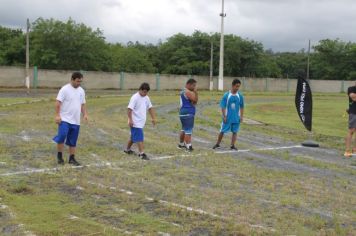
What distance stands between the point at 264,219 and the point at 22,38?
62313 mm

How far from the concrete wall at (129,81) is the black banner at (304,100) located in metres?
34.1

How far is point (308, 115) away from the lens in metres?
13.6

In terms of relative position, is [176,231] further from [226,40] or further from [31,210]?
[226,40]

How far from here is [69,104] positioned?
9508 mm

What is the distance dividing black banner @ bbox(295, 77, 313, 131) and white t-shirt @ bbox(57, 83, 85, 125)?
6133mm

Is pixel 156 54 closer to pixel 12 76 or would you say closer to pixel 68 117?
pixel 12 76

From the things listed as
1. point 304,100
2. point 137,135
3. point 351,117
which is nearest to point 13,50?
point 304,100

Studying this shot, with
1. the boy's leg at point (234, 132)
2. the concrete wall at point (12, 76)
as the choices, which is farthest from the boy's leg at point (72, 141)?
the concrete wall at point (12, 76)

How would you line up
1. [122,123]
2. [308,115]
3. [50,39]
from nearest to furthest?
[308,115]
[122,123]
[50,39]

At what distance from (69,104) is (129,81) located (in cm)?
4205

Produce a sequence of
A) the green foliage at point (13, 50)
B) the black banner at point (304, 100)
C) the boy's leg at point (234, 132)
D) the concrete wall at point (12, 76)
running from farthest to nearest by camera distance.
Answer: the green foliage at point (13, 50) → the concrete wall at point (12, 76) → the black banner at point (304, 100) → the boy's leg at point (234, 132)

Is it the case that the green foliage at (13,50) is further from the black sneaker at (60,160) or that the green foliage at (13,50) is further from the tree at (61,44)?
the black sneaker at (60,160)

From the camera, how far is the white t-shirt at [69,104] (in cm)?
948

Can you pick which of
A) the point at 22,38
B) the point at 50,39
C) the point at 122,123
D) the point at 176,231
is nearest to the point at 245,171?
the point at 176,231
